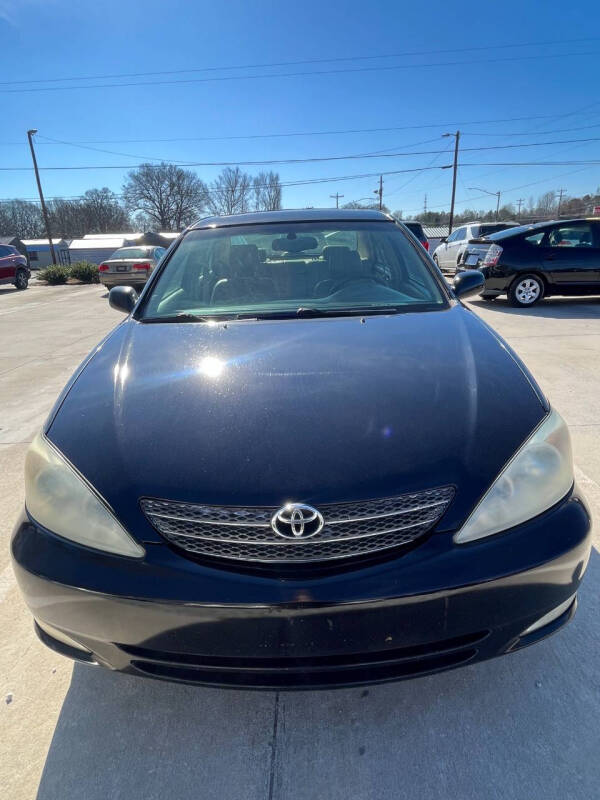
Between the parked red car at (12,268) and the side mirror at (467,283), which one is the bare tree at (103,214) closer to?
the parked red car at (12,268)

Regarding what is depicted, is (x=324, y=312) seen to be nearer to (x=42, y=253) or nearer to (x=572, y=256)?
(x=572, y=256)

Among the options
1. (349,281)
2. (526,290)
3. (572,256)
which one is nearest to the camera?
(349,281)

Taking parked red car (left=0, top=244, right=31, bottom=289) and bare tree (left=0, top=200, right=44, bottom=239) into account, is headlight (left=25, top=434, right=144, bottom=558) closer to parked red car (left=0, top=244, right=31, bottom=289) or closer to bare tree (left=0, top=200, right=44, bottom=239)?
parked red car (left=0, top=244, right=31, bottom=289)

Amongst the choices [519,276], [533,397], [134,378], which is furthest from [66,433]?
[519,276]

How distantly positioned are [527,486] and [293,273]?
171cm

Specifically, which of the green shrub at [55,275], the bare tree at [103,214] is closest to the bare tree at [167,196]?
the bare tree at [103,214]

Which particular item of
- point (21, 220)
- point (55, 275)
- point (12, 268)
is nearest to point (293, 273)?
point (12, 268)

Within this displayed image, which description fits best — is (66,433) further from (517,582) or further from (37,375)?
(37,375)

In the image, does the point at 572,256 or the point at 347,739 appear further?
the point at 572,256

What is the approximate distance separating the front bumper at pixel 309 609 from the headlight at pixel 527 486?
33mm

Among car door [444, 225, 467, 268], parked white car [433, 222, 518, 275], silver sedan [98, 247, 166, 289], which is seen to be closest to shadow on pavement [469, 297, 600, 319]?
car door [444, 225, 467, 268]

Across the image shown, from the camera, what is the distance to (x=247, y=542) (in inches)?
48.3

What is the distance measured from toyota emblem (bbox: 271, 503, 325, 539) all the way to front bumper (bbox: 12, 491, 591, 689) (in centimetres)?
11

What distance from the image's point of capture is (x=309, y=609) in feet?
3.84
